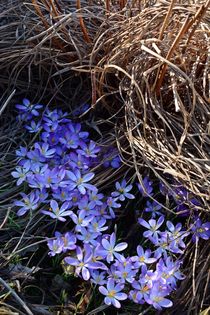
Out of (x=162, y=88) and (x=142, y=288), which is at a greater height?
(x=162, y=88)

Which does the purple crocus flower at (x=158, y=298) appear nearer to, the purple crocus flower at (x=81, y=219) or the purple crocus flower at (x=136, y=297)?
the purple crocus flower at (x=136, y=297)

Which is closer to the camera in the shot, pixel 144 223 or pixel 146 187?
pixel 144 223

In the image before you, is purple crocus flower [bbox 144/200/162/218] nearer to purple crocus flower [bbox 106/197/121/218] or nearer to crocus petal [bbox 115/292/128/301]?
purple crocus flower [bbox 106/197/121/218]

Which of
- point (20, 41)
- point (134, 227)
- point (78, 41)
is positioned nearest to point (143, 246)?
point (134, 227)

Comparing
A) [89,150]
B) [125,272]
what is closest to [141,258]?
[125,272]

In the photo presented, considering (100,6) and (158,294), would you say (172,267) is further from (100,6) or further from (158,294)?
(100,6)

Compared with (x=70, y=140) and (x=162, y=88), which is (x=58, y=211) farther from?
(x=162, y=88)

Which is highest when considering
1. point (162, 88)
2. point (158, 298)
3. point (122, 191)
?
point (162, 88)
